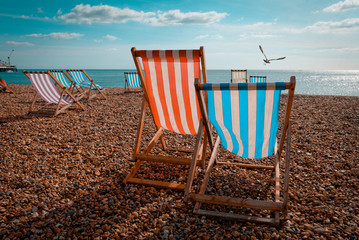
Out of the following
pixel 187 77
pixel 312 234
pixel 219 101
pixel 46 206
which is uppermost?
pixel 187 77

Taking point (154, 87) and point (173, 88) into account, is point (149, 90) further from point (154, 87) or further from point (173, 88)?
point (173, 88)

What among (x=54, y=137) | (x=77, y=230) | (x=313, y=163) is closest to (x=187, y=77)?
(x=77, y=230)

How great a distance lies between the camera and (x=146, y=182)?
2309 mm

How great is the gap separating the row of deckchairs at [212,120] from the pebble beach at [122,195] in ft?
0.47

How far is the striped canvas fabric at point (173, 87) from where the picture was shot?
6.91 feet

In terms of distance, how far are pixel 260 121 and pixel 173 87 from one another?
945 mm

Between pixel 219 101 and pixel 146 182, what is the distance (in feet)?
3.86

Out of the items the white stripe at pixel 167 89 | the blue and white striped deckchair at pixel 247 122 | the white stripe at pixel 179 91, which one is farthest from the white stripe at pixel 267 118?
the white stripe at pixel 167 89

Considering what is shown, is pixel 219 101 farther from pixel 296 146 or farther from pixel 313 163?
pixel 296 146

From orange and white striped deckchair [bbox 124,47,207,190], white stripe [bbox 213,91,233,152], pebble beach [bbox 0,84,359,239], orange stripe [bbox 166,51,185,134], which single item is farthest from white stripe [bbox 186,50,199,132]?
pebble beach [bbox 0,84,359,239]

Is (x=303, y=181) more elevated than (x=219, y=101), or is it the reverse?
(x=219, y=101)

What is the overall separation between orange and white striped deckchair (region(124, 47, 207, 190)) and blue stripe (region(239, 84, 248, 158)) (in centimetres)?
38

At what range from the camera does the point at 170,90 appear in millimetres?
2322

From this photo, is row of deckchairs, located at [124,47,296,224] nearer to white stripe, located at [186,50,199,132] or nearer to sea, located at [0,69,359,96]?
white stripe, located at [186,50,199,132]
